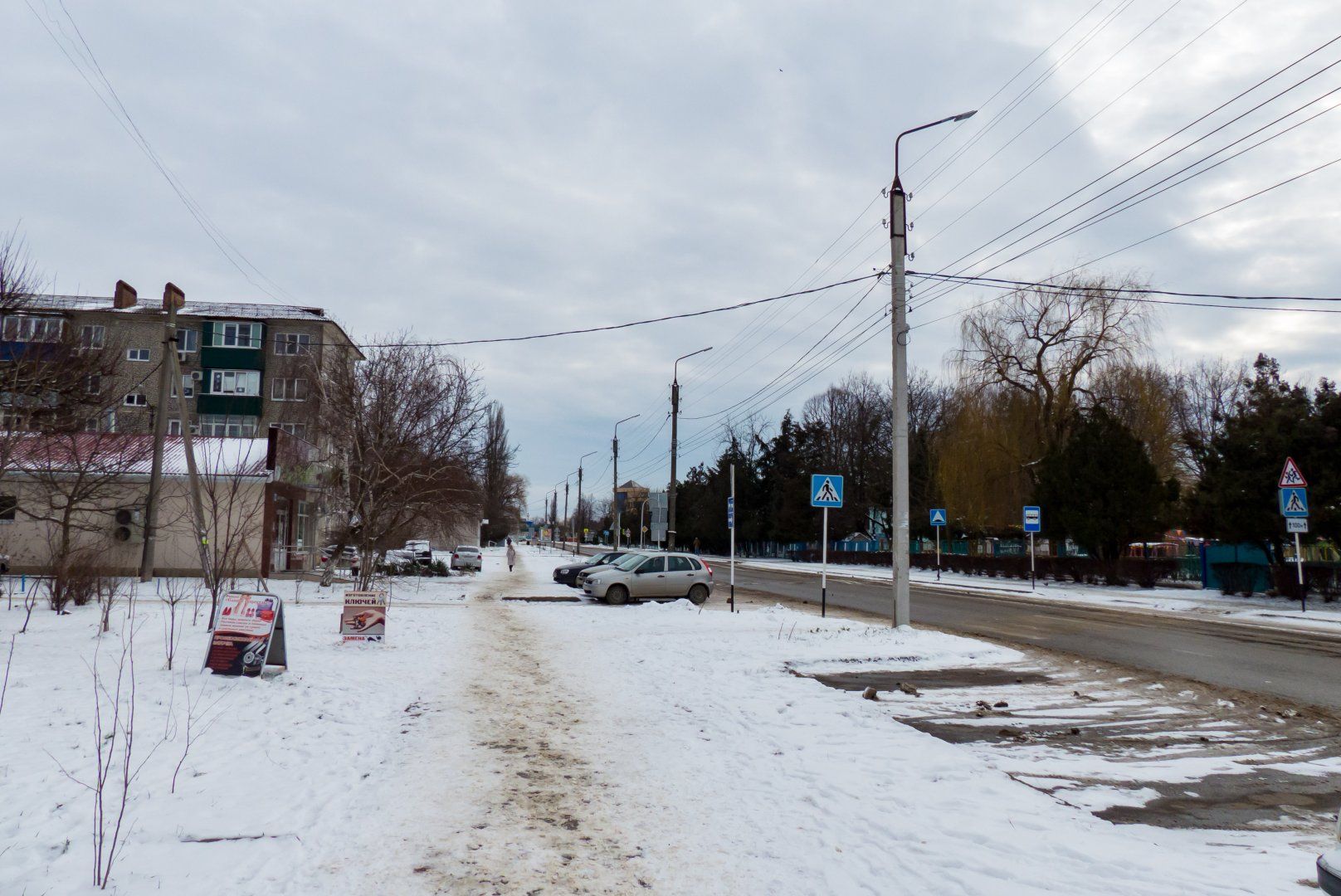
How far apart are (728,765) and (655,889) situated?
2.57 m

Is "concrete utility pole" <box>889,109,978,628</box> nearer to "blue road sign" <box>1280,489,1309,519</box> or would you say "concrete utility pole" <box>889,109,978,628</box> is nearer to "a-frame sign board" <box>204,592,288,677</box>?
"a-frame sign board" <box>204,592,288,677</box>

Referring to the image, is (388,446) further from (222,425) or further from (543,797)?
(222,425)

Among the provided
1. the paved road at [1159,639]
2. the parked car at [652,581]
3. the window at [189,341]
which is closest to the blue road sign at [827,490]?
the paved road at [1159,639]

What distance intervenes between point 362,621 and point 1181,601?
2524 cm

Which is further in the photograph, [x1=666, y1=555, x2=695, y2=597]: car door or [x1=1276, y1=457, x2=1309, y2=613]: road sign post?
[x1=666, y1=555, x2=695, y2=597]: car door

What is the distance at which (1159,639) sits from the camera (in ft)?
53.9

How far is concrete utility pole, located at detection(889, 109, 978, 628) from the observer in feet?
51.5

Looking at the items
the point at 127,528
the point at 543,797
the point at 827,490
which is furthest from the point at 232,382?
the point at 543,797

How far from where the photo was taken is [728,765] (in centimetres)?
688

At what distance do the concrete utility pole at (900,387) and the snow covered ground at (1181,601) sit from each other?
11217 millimetres

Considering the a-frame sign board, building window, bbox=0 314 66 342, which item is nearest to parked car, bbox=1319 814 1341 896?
the a-frame sign board

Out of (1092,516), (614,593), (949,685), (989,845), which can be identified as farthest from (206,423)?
(989,845)

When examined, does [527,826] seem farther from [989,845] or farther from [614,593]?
[614,593]

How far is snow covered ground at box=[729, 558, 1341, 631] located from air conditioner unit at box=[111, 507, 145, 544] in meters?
29.9
